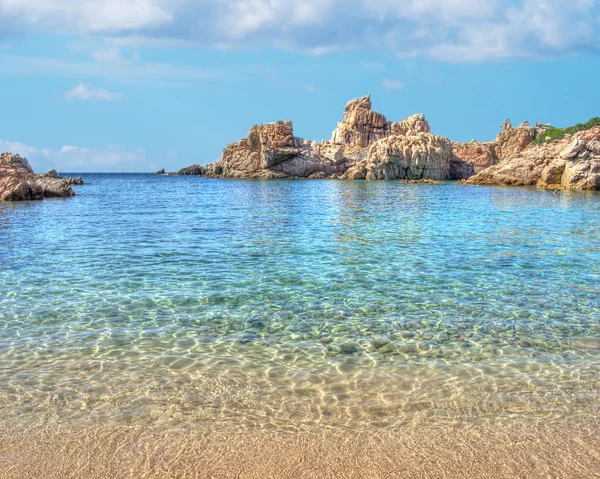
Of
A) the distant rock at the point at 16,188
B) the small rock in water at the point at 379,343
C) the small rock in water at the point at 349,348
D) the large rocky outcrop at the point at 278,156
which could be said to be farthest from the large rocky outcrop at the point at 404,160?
the small rock in water at the point at 349,348

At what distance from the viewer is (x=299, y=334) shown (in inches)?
360

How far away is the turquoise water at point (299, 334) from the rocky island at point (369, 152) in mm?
72634

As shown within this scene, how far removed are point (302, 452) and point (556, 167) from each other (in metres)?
69.6

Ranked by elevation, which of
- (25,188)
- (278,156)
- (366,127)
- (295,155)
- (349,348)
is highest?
(366,127)

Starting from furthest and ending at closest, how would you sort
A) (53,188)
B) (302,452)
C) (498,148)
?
(498,148)
(53,188)
(302,452)

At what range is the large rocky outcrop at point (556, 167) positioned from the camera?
6084 cm

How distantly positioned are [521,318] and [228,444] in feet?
22.9

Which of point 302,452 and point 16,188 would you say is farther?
point 16,188

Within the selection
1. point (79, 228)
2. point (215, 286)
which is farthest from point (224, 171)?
point (215, 286)

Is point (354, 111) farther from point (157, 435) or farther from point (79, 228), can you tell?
point (157, 435)

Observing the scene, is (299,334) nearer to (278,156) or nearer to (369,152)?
(369,152)

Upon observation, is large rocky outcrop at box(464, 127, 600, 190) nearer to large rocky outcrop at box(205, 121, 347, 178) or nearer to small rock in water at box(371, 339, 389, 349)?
large rocky outcrop at box(205, 121, 347, 178)

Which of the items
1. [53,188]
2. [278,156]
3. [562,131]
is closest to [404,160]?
[278,156]

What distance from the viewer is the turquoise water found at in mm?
6469
